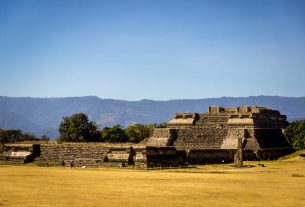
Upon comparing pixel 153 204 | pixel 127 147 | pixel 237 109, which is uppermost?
pixel 237 109

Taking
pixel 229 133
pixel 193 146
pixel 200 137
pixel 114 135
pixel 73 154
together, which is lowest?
pixel 73 154

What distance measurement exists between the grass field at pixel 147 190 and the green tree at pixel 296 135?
33.1m

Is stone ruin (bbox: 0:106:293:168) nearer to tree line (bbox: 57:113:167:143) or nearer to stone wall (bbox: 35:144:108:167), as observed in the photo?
stone wall (bbox: 35:144:108:167)

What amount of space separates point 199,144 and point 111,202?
156ft

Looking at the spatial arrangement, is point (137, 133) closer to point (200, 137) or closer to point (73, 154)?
point (200, 137)

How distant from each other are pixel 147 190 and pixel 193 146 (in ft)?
135

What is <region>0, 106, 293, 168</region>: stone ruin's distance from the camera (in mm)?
51656

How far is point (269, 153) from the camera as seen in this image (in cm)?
6700

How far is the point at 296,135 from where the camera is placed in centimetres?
7581

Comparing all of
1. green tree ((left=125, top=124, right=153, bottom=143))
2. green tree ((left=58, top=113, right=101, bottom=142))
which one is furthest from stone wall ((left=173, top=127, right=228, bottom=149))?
green tree ((left=125, top=124, right=153, bottom=143))

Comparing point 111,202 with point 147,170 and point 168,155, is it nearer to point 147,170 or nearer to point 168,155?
point 147,170

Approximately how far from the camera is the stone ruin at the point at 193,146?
169 ft

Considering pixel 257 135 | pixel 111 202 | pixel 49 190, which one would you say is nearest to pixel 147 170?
pixel 49 190

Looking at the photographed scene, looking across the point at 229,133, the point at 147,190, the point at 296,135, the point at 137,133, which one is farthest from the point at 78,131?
the point at 147,190
